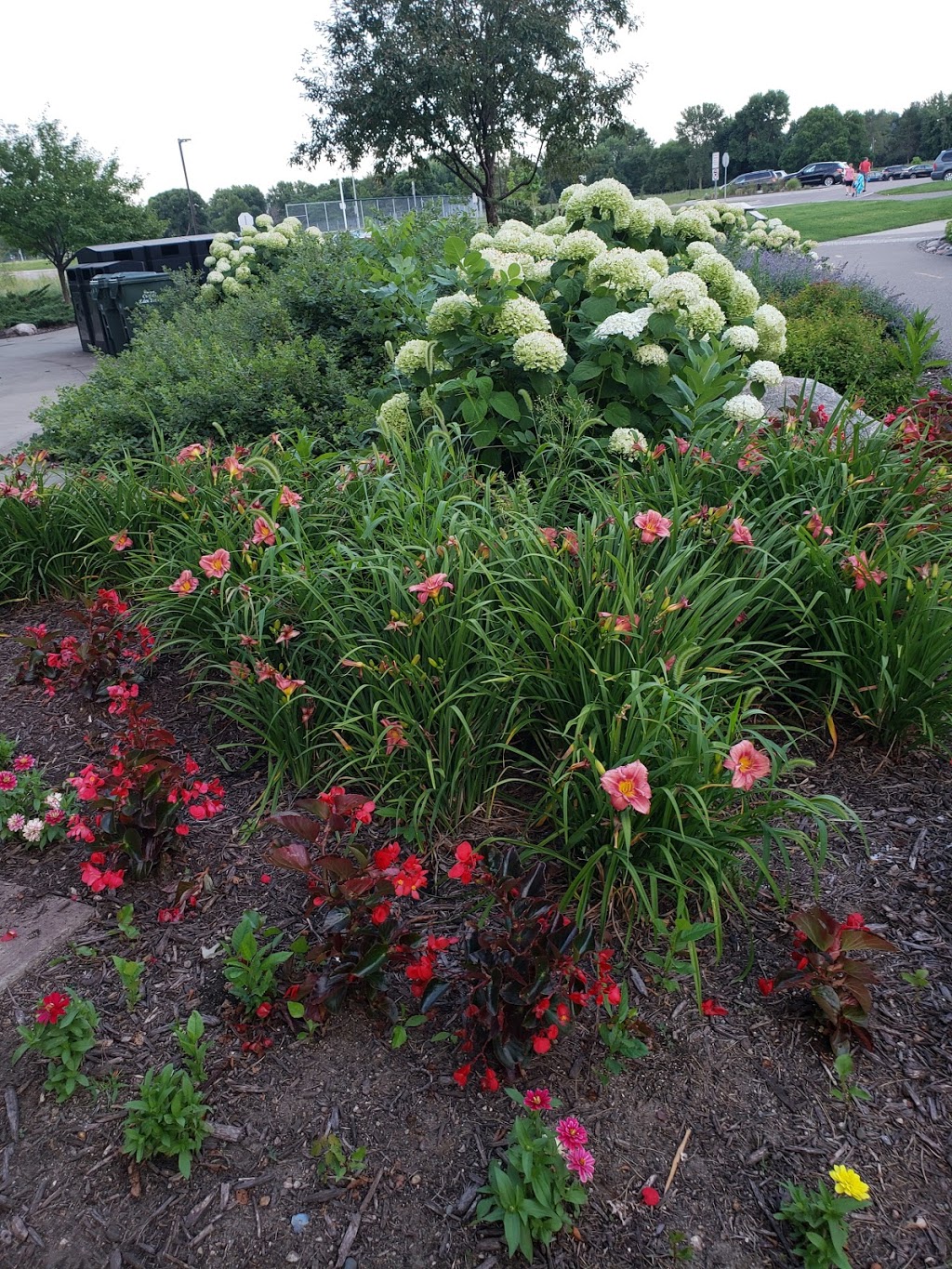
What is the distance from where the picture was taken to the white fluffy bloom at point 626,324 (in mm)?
3396

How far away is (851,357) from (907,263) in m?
11.1

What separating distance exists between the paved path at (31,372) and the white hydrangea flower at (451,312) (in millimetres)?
4567

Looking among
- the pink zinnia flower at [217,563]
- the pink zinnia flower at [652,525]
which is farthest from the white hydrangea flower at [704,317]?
the pink zinnia flower at [217,563]

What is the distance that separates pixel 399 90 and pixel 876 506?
16.5 metres

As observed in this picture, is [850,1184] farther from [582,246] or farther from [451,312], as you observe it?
[582,246]

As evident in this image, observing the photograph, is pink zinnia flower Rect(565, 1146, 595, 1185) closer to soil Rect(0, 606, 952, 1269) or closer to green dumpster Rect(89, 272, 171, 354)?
soil Rect(0, 606, 952, 1269)

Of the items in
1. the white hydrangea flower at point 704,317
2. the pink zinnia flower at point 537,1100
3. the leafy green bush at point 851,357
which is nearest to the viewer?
the pink zinnia flower at point 537,1100

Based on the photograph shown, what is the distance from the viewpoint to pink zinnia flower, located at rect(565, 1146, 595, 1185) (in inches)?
56.6

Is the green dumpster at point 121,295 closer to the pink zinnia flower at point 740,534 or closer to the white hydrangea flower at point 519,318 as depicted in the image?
the white hydrangea flower at point 519,318

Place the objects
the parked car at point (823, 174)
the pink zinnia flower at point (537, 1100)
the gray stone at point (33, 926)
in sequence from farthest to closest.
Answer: the parked car at point (823, 174) < the gray stone at point (33, 926) < the pink zinnia flower at point (537, 1100)

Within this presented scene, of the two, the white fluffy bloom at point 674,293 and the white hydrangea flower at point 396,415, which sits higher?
the white fluffy bloom at point 674,293

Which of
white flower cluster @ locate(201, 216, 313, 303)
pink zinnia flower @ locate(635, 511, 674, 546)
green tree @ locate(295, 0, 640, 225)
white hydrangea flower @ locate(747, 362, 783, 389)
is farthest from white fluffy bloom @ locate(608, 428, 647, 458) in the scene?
green tree @ locate(295, 0, 640, 225)

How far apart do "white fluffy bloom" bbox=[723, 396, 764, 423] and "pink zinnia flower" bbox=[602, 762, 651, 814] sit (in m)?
2.14

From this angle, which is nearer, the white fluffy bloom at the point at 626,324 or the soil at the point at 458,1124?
the soil at the point at 458,1124
